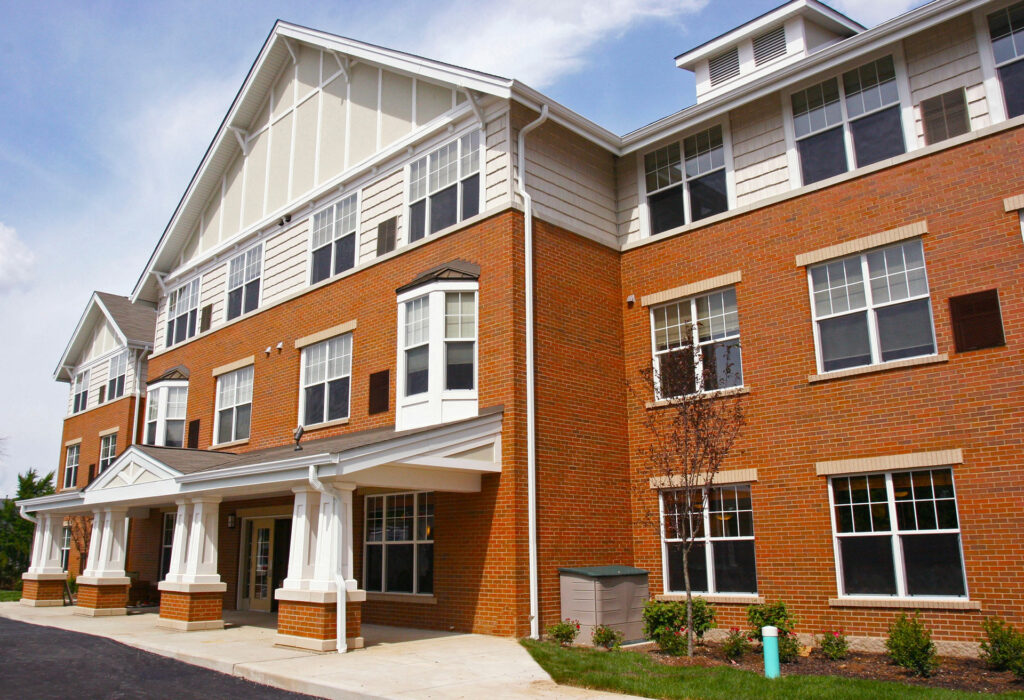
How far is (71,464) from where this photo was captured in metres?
32.9

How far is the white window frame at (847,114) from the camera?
531 inches

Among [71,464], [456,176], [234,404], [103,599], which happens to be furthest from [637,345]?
[71,464]

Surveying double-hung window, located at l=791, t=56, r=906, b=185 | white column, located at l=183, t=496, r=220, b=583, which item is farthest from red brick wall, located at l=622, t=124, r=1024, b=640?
white column, located at l=183, t=496, r=220, b=583

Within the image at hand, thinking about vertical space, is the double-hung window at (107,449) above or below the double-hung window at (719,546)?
above

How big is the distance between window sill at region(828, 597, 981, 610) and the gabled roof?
24.4 meters

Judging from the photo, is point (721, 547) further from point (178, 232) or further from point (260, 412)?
point (178, 232)

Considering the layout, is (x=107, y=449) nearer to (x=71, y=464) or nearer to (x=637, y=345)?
(x=71, y=464)

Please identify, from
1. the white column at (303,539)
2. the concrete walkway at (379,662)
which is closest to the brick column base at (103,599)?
the concrete walkway at (379,662)

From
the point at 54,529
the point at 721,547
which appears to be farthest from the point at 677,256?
the point at 54,529

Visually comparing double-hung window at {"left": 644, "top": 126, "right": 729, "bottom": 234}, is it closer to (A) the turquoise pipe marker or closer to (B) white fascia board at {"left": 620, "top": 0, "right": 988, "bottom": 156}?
(B) white fascia board at {"left": 620, "top": 0, "right": 988, "bottom": 156}

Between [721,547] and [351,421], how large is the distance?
7.84m

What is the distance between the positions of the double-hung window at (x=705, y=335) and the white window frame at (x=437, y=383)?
335 centimetres

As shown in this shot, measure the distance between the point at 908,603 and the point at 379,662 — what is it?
7530 millimetres

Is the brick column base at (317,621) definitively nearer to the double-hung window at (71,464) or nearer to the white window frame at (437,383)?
the white window frame at (437,383)
